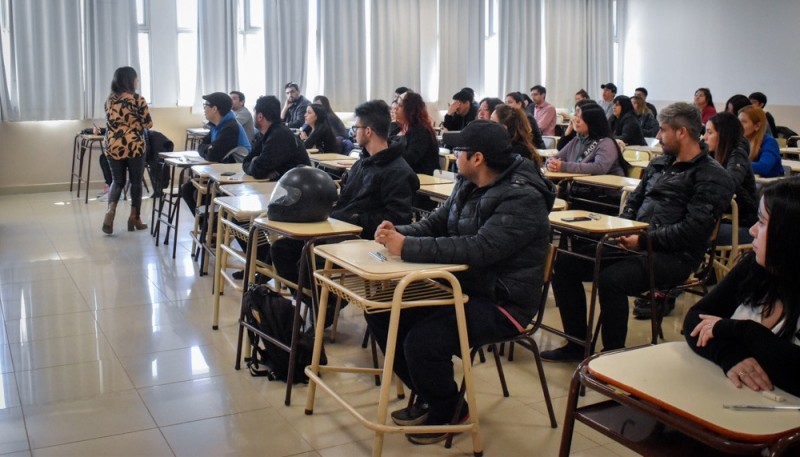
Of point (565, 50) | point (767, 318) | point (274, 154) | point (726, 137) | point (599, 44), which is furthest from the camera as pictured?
point (599, 44)

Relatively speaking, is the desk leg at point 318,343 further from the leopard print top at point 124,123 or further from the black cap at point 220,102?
the leopard print top at point 124,123

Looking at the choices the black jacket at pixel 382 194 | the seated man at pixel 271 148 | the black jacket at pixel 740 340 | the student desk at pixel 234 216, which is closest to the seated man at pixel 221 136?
the seated man at pixel 271 148

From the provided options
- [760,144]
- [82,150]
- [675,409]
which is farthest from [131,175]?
[675,409]

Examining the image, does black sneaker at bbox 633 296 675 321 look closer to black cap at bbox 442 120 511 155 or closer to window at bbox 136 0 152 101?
black cap at bbox 442 120 511 155

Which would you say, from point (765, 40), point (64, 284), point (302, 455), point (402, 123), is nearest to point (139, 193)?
point (64, 284)

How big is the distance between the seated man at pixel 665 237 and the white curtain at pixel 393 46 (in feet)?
24.6

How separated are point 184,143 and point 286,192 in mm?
6885

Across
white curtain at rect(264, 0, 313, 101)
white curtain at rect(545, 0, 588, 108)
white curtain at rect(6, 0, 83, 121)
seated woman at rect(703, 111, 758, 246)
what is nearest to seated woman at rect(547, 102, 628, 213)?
seated woman at rect(703, 111, 758, 246)

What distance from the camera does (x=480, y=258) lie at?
2.62 meters

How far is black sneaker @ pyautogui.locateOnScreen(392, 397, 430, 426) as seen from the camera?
2865 mm

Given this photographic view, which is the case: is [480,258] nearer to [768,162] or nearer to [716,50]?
[768,162]

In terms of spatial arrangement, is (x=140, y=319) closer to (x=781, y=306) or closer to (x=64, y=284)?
(x=64, y=284)

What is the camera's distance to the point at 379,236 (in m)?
2.67

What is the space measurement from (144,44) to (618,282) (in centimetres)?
743
